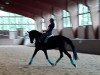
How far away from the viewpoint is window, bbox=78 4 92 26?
3434cm

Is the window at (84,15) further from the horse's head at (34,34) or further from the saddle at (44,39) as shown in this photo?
the saddle at (44,39)

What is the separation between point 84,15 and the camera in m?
35.8

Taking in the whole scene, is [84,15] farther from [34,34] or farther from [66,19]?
[34,34]

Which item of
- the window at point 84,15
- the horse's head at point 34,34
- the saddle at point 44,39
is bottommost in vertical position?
the saddle at point 44,39

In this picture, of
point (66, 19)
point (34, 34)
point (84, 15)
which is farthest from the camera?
point (66, 19)

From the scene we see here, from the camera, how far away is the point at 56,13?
147 ft

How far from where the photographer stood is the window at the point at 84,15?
3434cm

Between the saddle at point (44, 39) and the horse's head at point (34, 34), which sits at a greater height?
the horse's head at point (34, 34)

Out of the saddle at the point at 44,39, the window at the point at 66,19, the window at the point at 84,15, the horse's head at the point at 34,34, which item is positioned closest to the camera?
the saddle at the point at 44,39

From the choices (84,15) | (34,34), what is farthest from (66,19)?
(34,34)

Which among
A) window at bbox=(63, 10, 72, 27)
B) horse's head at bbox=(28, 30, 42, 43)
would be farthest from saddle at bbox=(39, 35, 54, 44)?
window at bbox=(63, 10, 72, 27)

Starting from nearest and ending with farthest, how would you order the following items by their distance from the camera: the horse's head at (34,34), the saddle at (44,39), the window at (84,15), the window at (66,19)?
1. the saddle at (44,39)
2. the horse's head at (34,34)
3. the window at (84,15)
4. the window at (66,19)

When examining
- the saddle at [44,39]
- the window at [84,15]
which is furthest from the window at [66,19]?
the saddle at [44,39]

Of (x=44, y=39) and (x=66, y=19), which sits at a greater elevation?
(x=66, y=19)
